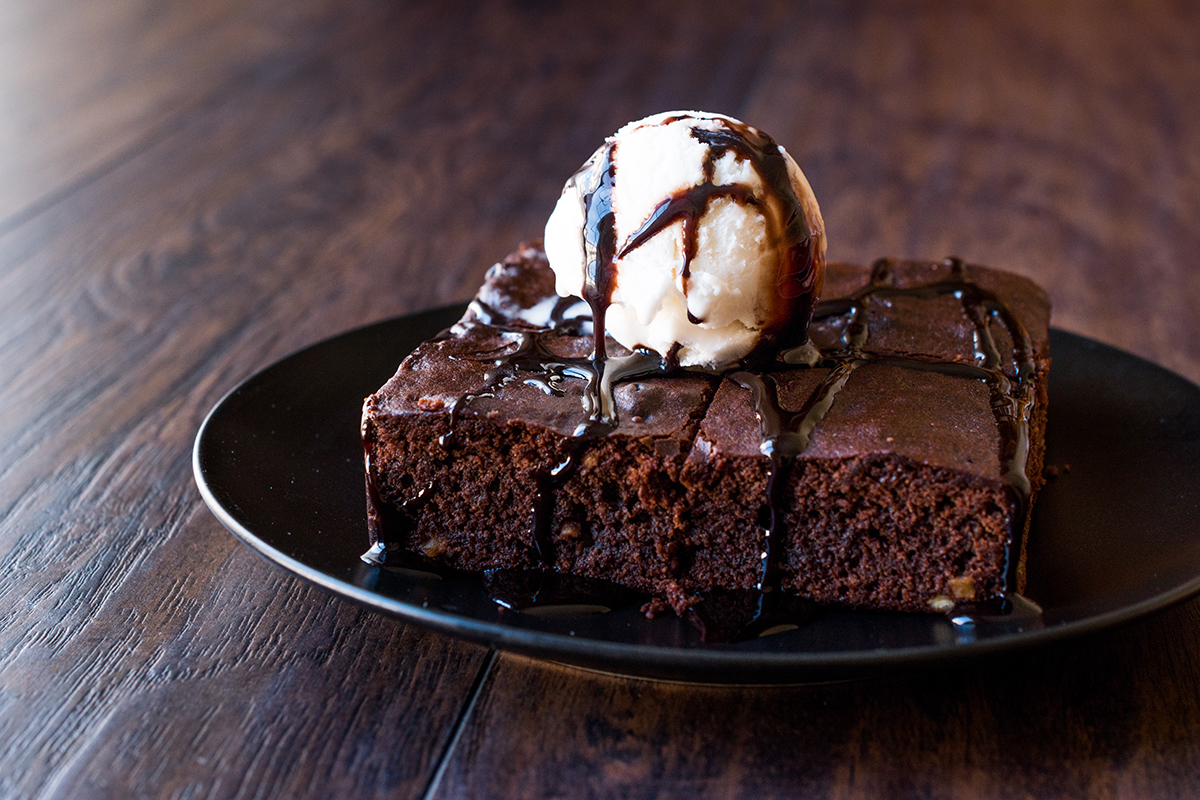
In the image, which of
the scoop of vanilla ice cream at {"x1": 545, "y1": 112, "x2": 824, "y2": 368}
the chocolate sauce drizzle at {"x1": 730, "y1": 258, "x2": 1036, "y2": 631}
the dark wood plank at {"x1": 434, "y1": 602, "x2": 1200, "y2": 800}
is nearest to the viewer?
the dark wood plank at {"x1": 434, "y1": 602, "x2": 1200, "y2": 800}

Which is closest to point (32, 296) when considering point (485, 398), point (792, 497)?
point (485, 398)

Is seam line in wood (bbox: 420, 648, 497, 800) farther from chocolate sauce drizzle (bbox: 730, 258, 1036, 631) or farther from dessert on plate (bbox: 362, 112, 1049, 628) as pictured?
chocolate sauce drizzle (bbox: 730, 258, 1036, 631)

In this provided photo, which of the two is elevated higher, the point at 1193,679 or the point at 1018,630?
the point at 1018,630

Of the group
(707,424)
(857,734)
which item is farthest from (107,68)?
(857,734)

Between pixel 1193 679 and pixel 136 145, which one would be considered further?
pixel 136 145

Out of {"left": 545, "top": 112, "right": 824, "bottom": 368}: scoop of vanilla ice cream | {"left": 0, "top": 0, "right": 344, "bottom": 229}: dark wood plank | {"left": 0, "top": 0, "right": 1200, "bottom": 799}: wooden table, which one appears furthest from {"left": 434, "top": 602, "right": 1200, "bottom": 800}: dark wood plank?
{"left": 0, "top": 0, "right": 344, "bottom": 229}: dark wood plank

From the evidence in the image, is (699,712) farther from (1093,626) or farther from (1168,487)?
(1168,487)
